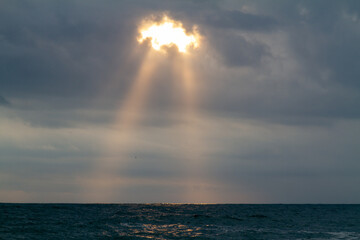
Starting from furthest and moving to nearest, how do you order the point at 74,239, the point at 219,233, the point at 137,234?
1. the point at 219,233
2. the point at 137,234
3. the point at 74,239

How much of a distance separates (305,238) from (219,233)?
42.5 feet

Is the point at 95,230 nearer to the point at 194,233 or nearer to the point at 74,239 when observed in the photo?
the point at 74,239

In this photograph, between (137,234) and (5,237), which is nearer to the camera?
(5,237)

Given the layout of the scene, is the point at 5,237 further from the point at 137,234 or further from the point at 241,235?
the point at 241,235

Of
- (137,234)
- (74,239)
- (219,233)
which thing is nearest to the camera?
(74,239)

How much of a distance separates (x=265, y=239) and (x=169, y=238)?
1348cm

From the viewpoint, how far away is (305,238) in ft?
184

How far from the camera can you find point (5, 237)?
5328cm

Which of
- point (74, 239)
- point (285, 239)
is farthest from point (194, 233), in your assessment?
point (74, 239)

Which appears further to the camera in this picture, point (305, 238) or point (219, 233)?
point (219, 233)

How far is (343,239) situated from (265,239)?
11.2 m

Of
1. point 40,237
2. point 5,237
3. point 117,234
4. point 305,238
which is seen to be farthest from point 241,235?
point 5,237

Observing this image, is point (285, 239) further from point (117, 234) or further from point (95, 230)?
point (95, 230)

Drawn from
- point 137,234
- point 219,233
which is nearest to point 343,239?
point 219,233
